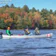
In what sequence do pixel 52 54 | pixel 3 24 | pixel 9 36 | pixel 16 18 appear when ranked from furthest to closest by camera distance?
1. pixel 16 18
2. pixel 3 24
3. pixel 9 36
4. pixel 52 54

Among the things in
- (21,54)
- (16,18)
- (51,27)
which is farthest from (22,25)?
(21,54)

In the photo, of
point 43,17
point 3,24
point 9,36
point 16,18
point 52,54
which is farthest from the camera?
point 43,17

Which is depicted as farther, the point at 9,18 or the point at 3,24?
the point at 9,18

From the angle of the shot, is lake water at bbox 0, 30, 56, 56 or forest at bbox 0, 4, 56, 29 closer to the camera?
lake water at bbox 0, 30, 56, 56

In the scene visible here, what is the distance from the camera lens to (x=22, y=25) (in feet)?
396

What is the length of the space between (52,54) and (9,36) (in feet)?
68.4

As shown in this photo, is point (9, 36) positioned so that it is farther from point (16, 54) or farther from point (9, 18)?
point (9, 18)

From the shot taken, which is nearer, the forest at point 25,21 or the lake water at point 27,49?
the lake water at point 27,49

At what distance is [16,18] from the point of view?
12506 cm

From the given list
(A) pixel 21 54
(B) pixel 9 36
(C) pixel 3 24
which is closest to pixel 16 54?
(A) pixel 21 54

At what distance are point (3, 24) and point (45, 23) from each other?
21.4m

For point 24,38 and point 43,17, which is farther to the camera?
point 43,17

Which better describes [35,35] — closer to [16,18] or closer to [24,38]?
[24,38]

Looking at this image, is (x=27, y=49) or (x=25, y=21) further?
(x=25, y=21)
